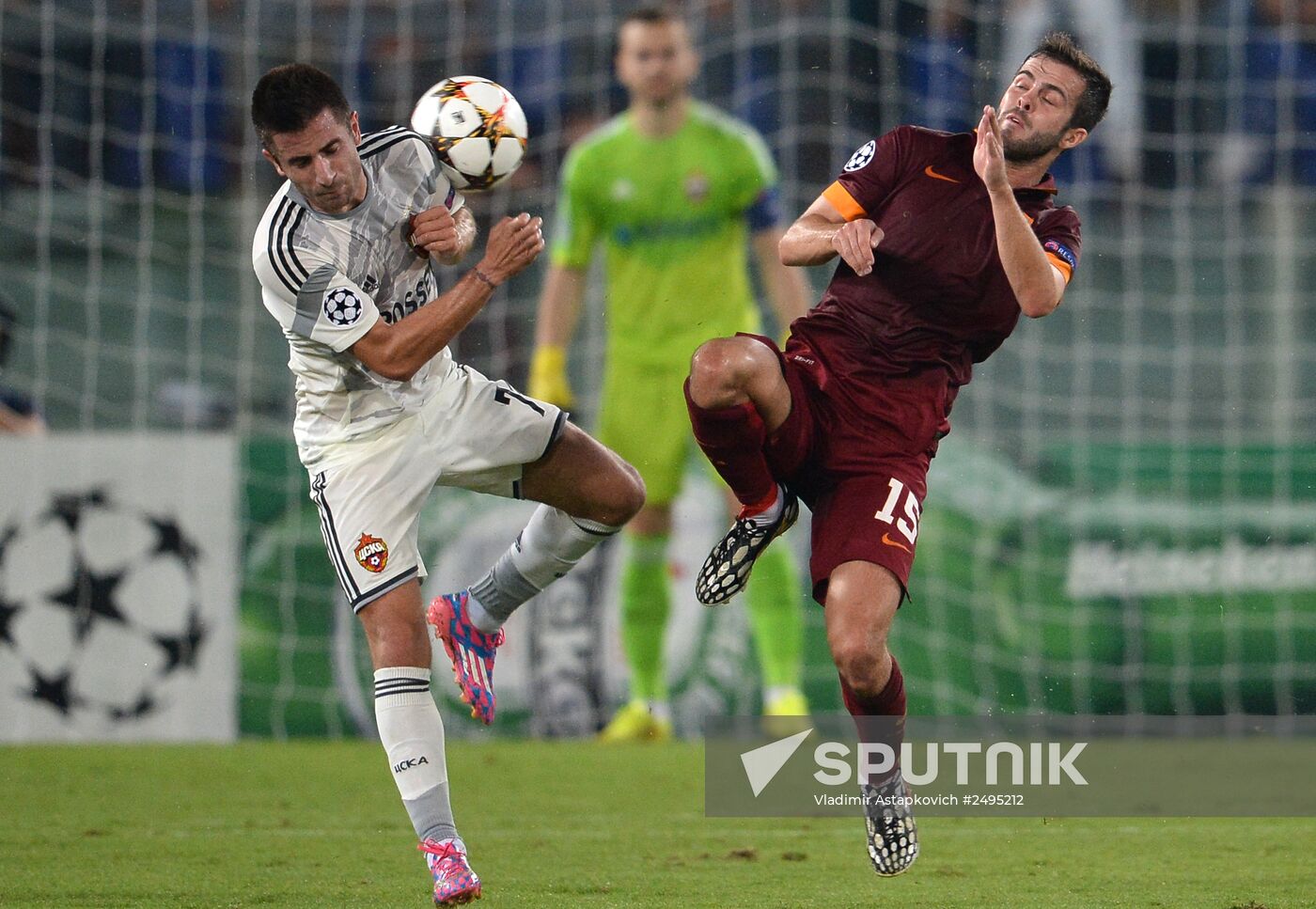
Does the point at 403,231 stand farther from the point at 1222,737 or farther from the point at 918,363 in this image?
the point at 1222,737

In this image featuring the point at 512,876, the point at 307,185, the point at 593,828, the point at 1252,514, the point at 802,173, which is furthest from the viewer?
the point at 802,173

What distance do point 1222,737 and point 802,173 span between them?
3688 millimetres

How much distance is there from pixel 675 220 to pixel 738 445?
387 cm

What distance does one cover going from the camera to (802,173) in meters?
10.1

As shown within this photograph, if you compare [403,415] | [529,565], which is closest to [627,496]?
[529,565]

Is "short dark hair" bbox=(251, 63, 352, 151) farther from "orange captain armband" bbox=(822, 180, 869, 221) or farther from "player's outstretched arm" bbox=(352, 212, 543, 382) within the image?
"orange captain armband" bbox=(822, 180, 869, 221)

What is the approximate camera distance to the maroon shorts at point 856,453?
502cm

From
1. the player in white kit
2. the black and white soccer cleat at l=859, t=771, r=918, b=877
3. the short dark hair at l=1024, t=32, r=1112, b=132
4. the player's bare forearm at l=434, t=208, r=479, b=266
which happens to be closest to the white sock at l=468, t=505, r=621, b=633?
the player in white kit

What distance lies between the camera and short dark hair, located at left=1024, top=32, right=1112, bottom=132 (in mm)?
5062

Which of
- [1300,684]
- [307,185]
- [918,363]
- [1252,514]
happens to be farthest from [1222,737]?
[307,185]

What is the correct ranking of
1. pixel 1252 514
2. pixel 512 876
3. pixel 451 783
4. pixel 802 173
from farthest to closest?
1. pixel 802 173
2. pixel 1252 514
3. pixel 451 783
4. pixel 512 876

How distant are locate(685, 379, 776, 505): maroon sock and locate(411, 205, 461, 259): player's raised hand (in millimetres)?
753

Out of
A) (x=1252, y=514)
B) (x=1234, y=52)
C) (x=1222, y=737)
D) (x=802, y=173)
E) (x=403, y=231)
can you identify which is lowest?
(x=1222, y=737)

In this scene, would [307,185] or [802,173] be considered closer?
[307,185]
